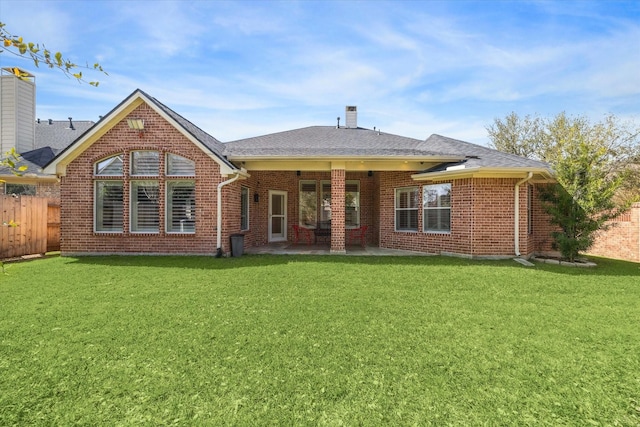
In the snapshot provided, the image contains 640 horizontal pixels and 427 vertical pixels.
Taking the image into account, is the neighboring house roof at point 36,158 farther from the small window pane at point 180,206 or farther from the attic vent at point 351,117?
the attic vent at point 351,117

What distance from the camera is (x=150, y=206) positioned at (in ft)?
35.9

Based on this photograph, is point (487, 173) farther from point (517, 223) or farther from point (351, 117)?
point (351, 117)

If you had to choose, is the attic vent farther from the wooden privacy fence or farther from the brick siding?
the wooden privacy fence

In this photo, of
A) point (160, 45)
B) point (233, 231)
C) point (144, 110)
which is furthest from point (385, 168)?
point (144, 110)

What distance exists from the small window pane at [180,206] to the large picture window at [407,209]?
291 inches

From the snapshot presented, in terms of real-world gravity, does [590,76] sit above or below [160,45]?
above

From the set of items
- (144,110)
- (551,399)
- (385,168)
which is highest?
(144,110)

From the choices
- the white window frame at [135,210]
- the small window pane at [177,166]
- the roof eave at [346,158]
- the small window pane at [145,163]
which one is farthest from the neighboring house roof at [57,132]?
the roof eave at [346,158]

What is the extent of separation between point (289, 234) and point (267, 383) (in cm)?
1232

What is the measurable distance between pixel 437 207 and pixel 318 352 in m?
8.76

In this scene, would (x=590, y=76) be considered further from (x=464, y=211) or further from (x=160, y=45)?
(x=160, y=45)

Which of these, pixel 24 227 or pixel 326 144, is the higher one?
pixel 326 144

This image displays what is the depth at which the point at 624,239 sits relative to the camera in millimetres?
11305

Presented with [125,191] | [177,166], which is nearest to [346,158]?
[177,166]
